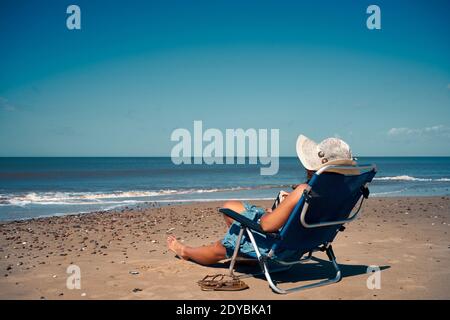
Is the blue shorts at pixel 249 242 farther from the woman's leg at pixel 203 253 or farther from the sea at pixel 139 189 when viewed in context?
the sea at pixel 139 189

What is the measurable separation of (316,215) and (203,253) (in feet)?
5.60

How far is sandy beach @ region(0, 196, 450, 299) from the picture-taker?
13.9ft

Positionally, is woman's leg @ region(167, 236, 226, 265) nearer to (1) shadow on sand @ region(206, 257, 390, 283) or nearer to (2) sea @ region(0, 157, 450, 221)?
(1) shadow on sand @ region(206, 257, 390, 283)

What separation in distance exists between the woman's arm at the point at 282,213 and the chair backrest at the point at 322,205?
0.07 metres

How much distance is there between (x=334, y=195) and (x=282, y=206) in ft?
1.63

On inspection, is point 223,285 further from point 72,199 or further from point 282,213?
point 72,199

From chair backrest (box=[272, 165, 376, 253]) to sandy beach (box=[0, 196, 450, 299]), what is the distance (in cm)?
51

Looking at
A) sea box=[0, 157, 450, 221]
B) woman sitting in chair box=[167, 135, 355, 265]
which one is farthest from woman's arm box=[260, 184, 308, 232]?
sea box=[0, 157, 450, 221]

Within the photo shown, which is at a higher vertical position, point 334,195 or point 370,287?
point 334,195

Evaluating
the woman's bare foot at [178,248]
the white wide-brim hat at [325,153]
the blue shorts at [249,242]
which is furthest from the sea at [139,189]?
the white wide-brim hat at [325,153]

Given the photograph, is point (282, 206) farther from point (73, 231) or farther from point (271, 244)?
point (73, 231)
